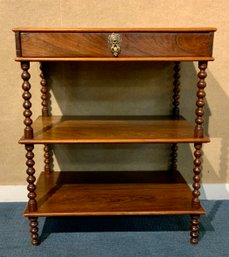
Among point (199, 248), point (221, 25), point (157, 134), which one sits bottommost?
point (199, 248)

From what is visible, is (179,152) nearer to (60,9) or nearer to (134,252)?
(134,252)

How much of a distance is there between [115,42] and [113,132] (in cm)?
46

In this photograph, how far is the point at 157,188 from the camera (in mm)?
1935

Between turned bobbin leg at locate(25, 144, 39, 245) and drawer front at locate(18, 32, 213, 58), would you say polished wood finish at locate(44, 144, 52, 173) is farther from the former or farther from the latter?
drawer front at locate(18, 32, 213, 58)

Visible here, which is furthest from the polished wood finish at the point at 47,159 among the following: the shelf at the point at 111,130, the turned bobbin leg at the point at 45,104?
the shelf at the point at 111,130

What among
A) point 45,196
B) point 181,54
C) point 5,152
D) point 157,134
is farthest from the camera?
point 5,152

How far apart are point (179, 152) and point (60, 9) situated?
1.12 meters

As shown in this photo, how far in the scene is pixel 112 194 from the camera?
6.09ft

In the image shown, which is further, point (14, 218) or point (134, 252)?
point (14, 218)

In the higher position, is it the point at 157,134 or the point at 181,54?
the point at 181,54

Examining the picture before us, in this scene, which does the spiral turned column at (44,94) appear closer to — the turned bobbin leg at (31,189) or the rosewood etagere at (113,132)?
the rosewood etagere at (113,132)

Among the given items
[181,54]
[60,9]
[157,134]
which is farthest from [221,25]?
[60,9]

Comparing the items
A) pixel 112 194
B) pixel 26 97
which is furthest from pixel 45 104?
pixel 112 194

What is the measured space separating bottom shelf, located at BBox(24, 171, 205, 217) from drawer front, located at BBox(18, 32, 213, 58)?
0.76 meters
